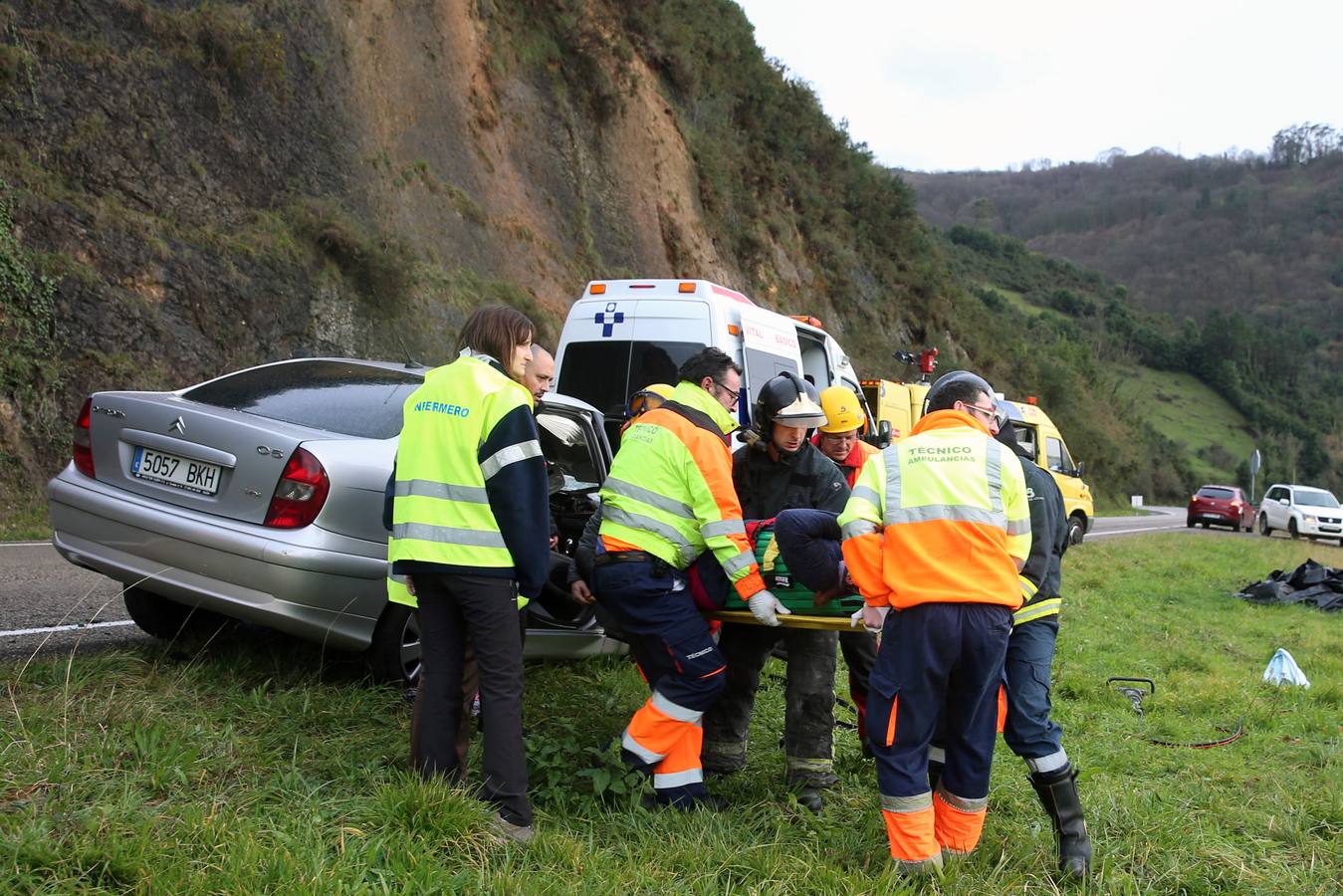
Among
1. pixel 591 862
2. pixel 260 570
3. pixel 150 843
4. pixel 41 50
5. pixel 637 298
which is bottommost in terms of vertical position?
pixel 591 862

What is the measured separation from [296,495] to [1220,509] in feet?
Answer: 101

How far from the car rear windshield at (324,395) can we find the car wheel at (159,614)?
1001 millimetres

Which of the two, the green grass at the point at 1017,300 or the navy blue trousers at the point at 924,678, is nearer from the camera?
the navy blue trousers at the point at 924,678

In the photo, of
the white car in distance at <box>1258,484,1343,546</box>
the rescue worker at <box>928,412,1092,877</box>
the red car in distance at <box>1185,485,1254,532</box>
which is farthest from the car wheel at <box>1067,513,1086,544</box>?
the rescue worker at <box>928,412,1092,877</box>

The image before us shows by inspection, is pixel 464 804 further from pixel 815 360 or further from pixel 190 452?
pixel 815 360

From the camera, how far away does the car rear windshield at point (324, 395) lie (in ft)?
15.6

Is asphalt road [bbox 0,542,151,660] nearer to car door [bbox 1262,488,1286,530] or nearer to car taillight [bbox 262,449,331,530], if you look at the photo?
car taillight [bbox 262,449,331,530]

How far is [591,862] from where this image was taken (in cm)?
324

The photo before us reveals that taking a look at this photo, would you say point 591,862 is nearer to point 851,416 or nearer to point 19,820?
point 19,820

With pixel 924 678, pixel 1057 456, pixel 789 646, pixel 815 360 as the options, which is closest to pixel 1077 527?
pixel 1057 456

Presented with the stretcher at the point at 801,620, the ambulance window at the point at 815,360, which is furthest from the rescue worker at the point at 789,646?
the ambulance window at the point at 815,360

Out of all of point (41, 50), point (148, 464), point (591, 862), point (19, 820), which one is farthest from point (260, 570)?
point (41, 50)

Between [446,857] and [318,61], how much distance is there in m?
16.9

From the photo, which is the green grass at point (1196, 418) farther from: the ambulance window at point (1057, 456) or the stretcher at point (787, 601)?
the stretcher at point (787, 601)
